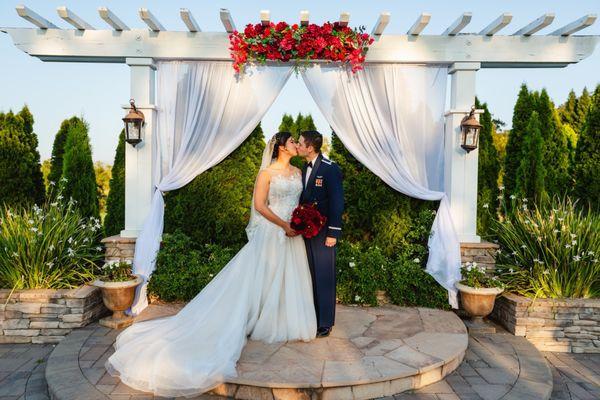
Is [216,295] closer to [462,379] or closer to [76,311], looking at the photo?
[76,311]

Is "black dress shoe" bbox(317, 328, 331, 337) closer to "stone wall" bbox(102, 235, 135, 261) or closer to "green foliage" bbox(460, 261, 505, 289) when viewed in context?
"green foliage" bbox(460, 261, 505, 289)

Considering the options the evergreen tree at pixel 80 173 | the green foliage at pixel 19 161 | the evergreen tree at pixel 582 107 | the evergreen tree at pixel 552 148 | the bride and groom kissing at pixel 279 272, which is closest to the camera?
the bride and groom kissing at pixel 279 272

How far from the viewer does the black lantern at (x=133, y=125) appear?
4699mm

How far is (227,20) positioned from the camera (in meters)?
4.45

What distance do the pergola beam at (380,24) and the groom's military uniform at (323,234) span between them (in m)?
1.88

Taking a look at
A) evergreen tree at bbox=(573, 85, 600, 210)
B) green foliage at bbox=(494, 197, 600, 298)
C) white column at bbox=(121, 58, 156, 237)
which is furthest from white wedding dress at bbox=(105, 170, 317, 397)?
evergreen tree at bbox=(573, 85, 600, 210)

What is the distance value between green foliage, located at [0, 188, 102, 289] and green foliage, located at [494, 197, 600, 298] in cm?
462

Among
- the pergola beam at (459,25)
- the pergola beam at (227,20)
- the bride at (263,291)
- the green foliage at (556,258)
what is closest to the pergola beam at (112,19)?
the pergola beam at (227,20)

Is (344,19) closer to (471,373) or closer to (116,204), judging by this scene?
(471,373)

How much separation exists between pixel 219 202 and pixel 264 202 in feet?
5.33

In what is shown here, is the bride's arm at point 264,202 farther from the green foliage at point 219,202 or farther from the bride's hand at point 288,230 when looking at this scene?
the green foliage at point 219,202

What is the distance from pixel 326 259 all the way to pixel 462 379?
1.38 meters

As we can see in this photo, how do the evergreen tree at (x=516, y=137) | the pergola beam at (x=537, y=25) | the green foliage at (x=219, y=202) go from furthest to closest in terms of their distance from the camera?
the evergreen tree at (x=516, y=137), the green foliage at (x=219, y=202), the pergola beam at (x=537, y=25)

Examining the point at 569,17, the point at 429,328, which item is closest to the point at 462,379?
the point at 429,328
